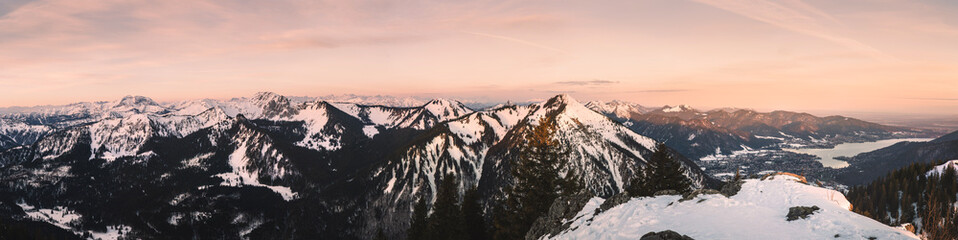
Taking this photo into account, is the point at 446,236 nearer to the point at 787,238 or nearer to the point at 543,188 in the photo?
the point at 543,188

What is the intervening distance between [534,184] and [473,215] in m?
11.3

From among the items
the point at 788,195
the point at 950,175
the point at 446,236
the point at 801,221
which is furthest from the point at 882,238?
the point at 950,175

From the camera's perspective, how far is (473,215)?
4650 cm

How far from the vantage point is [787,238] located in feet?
51.4

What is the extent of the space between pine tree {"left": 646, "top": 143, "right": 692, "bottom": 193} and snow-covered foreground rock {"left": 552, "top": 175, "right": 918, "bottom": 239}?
25670 millimetres

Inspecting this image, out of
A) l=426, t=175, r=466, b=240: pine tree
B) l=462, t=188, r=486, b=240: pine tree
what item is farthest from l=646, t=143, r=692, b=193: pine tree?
l=426, t=175, r=466, b=240: pine tree

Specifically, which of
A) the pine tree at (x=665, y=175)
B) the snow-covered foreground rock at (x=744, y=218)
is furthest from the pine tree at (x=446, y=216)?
the pine tree at (x=665, y=175)

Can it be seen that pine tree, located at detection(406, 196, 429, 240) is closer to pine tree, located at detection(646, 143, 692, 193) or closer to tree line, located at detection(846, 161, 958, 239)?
pine tree, located at detection(646, 143, 692, 193)

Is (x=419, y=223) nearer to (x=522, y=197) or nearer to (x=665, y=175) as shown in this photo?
(x=522, y=197)

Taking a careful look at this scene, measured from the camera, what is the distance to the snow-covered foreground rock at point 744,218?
16.0m

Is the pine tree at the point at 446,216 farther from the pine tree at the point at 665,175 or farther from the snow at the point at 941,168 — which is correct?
the snow at the point at 941,168

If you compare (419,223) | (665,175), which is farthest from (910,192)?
(419,223)

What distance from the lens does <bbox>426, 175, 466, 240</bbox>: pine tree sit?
145ft

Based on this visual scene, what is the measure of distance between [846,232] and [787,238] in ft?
7.68
